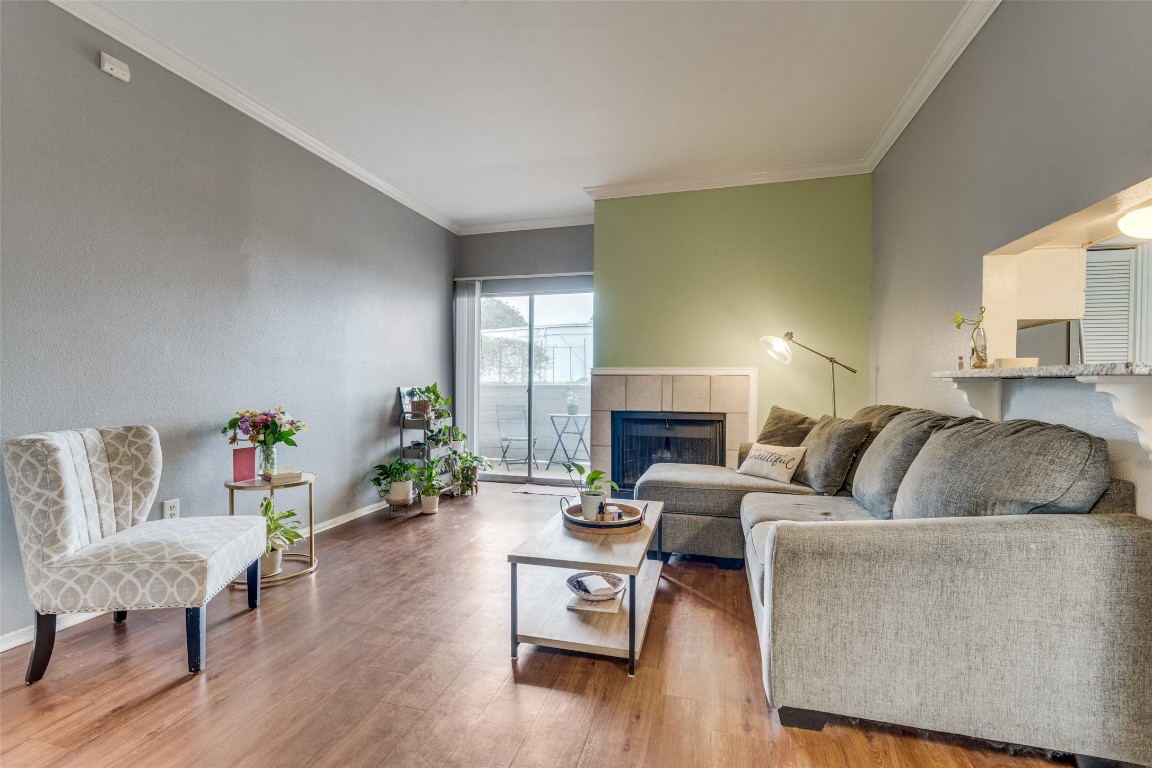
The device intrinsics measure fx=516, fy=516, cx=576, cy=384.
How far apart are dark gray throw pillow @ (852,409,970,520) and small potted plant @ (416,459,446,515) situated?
123 inches

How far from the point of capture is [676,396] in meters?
4.31

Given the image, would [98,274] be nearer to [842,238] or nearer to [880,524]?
[880,524]

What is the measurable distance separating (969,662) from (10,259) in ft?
11.9

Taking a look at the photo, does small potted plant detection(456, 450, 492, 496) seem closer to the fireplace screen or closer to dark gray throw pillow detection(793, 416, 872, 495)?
the fireplace screen

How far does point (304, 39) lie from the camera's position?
2.50 meters

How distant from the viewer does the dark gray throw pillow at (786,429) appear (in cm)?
338

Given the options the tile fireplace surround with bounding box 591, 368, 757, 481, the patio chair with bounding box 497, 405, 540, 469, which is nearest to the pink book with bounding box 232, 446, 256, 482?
the tile fireplace surround with bounding box 591, 368, 757, 481

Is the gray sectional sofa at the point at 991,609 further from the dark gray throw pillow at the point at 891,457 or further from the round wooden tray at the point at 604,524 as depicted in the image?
the round wooden tray at the point at 604,524

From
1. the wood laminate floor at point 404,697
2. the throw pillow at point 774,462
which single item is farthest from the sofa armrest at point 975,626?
the throw pillow at point 774,462

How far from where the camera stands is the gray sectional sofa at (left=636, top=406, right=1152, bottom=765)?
133cm

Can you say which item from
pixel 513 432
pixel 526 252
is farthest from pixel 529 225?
pixel 513 432

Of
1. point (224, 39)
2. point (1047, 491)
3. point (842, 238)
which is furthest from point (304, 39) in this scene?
point (842, 238)

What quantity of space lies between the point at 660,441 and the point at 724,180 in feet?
7.26

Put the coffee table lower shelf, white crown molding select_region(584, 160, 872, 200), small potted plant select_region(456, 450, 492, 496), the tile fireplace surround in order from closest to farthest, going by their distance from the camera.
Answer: the coffee table lower shelf, white crown molding select_region(584, 160, 872, 200), the tile fireplace surround, small potted plant select_region(456, 450, 492, 496)
